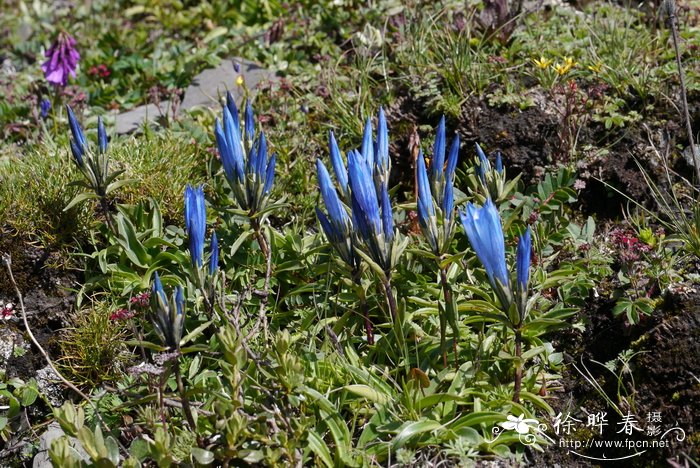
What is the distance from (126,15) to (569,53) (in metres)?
4.45

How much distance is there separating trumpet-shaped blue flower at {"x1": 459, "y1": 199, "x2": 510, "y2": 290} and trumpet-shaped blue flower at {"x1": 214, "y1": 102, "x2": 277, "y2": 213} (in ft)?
3.69

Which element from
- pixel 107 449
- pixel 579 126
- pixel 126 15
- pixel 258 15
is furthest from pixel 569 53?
pixel 126 15

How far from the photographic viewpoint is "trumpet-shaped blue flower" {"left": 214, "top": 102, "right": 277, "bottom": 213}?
3545 mm

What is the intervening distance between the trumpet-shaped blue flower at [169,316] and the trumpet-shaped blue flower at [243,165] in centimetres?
75

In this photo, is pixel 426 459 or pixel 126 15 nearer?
pixel 426 459

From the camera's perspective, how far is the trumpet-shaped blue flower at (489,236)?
284 centimetres

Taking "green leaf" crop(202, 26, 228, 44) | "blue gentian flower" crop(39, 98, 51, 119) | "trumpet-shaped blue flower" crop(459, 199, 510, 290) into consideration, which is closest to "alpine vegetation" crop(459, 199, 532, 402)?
"trumpet-shaped blue flower" crop(459, 199, 510, 290)

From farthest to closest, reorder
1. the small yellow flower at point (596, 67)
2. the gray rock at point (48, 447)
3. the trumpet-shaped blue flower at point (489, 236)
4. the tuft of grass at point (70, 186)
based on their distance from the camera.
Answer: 1. the small yellow flower at point (596, 67)
2. the tuft of grass at point (70, 186)
3. the gray rock at point (48, 447)
4. the trumpet-shaped blue flower at point (489, 236)

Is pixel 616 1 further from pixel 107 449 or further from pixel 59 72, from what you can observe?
pixel 107 449

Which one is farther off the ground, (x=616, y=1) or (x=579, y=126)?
(x=616, y=1)

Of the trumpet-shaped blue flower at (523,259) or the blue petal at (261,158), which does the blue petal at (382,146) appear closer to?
the blue petal at (261,158)

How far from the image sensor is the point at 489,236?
9.40 ft

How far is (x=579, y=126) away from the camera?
4484 millimetres

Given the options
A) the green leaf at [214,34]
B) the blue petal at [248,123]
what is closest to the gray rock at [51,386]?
the blue petal at [248,123]
